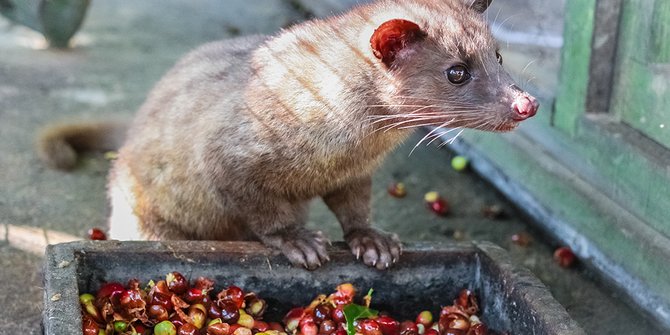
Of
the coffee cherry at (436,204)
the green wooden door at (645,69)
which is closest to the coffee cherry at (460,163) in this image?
the coffee cherry at (436,204)

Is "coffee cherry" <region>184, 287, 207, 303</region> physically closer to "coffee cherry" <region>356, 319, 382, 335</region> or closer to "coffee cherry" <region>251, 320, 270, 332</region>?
"coffee cherry" <region>251, 320, 270, 332</region>

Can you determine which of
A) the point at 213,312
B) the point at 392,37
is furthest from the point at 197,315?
the point at 392,37

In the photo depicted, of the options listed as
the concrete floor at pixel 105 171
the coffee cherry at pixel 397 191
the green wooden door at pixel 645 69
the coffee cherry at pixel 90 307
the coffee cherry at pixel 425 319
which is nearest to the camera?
the coffee cherry at pixel 90 307

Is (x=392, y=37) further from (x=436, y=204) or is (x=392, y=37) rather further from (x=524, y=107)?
(x=436, y=204)

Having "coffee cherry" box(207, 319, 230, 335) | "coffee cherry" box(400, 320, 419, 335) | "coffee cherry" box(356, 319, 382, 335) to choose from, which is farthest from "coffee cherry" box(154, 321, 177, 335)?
"coffee cherry" box(400, 320, 419, 335)

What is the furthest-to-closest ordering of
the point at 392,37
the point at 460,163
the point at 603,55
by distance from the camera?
1. the point at 460,163
2. the point at 603,55
3. the point at 392,37

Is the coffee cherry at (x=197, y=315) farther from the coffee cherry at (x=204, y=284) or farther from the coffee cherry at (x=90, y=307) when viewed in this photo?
the coffee cherry at (x=90, y=307)
